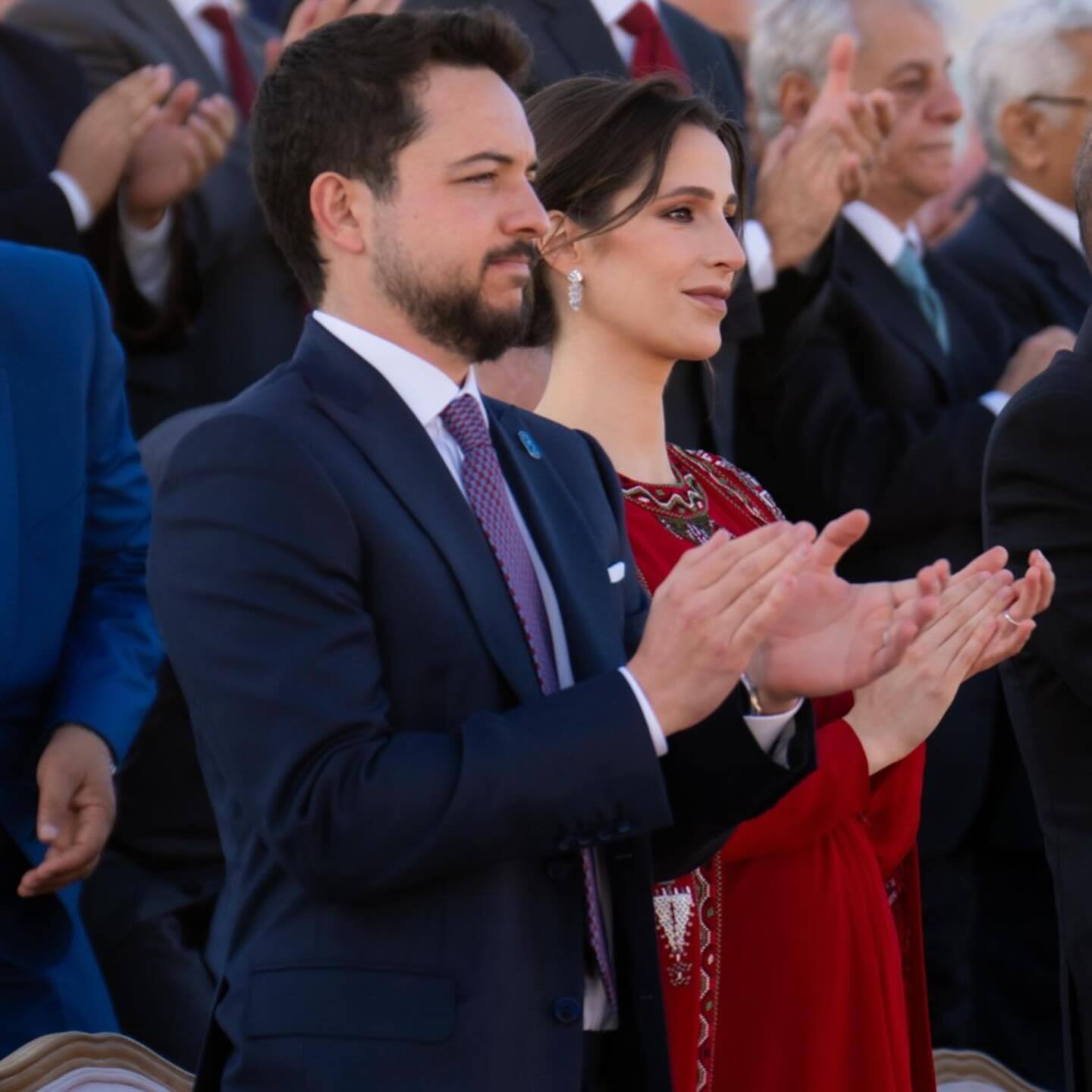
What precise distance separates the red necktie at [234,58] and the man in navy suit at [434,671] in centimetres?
216

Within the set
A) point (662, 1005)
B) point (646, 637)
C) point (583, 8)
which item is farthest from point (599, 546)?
point (583, 8)

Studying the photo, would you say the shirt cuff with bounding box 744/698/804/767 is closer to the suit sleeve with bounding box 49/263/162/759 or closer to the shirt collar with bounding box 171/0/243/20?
the suit sleeve with bounding box 49/263/162/759

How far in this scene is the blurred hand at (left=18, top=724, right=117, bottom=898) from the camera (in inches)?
108

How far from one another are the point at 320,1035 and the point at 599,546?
0.63 m

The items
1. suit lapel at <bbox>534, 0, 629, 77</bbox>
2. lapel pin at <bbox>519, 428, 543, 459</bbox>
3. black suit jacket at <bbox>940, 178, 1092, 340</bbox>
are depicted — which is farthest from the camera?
black suit jacket at <bbox>940, 178, 1092, 340</bbox>

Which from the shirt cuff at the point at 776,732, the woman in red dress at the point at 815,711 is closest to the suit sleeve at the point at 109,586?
the woman in red dress at the point at 815,711

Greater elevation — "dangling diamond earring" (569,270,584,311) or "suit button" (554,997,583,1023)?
"dangling diamond earring" (569,270,584,311)

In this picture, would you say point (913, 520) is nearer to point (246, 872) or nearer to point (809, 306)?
point (809, 306)

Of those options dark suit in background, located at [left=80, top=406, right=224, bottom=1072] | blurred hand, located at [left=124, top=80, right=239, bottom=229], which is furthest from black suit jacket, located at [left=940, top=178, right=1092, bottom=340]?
dark suit in background, located at [left=80, top=406, right=224, bottom=1072]

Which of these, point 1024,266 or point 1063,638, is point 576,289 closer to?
point 1063,638

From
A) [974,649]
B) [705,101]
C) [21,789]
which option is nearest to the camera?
[974,649]

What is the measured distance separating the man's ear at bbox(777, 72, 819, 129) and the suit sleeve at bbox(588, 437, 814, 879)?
3.11 meters

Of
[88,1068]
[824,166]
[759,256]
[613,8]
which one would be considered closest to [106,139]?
[613,8]

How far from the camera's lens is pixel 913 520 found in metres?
4.59
